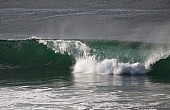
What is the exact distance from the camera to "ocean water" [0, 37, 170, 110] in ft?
59.1

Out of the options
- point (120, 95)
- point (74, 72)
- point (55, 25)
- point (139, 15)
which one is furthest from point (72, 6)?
point (120, 95)

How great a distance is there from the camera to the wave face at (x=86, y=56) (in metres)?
25.5

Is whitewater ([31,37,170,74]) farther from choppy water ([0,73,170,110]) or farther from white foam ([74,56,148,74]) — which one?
choppy water ([0,73,170,110])

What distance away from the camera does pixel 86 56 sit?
2775cm

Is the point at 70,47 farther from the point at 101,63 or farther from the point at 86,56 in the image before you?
the point at 101,63

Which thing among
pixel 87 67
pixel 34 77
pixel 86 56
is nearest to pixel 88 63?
pixel 87 67

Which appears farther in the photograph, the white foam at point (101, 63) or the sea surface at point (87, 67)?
the white foam at point (101, 63)

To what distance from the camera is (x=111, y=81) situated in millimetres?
22141

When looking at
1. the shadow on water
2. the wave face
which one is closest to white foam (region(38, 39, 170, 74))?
the wave face

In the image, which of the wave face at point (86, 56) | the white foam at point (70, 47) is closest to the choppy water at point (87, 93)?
the wave face at point (86, 56)

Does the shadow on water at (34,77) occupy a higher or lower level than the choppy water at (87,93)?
higher

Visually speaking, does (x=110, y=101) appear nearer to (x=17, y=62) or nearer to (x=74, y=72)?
(x=74, y=72)

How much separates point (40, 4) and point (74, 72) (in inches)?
1911

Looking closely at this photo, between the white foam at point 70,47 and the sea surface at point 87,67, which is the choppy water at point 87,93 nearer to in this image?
the sea surface at point 87,67
